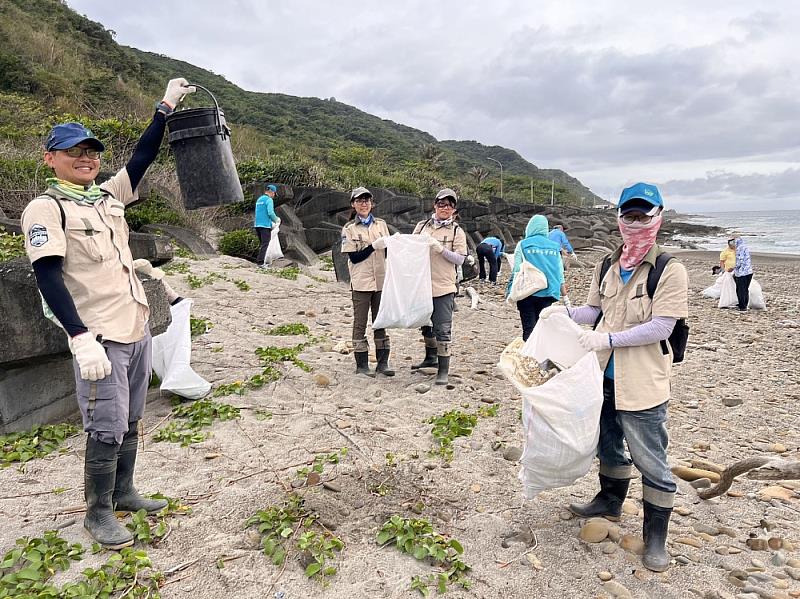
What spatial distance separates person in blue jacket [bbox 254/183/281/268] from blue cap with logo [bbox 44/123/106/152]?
829cm

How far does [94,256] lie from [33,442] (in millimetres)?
1772

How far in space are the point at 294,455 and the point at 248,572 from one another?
1.13 metres

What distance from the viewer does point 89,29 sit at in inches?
1264

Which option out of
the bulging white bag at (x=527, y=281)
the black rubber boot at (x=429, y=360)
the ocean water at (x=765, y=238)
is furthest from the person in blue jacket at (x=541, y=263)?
the ocean water at (x=765, y=238)

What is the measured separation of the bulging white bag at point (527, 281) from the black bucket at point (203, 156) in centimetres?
→ 294

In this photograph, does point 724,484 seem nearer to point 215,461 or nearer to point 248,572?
point 248,572

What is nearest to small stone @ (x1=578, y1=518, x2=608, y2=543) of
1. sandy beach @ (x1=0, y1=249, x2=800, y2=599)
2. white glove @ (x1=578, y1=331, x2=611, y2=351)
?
sandy beach @ (x1=0, y1=249, x2=800, y2=599)

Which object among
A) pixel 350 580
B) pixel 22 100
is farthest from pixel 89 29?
pixel 350 580

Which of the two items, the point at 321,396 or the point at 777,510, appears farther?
the point at 321,396

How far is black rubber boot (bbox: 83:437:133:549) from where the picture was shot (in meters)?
2.43

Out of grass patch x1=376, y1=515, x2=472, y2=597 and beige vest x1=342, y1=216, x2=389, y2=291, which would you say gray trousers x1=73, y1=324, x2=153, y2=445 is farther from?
beige vest x1=342, y1=216, x2=389, y2=291

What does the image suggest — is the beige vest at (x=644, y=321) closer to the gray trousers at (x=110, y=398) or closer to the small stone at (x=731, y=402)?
the gray trousers at (x=110, y=398)

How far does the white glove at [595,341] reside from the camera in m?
2.52

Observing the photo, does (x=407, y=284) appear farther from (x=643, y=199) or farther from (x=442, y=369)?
(x=643, y=199)
